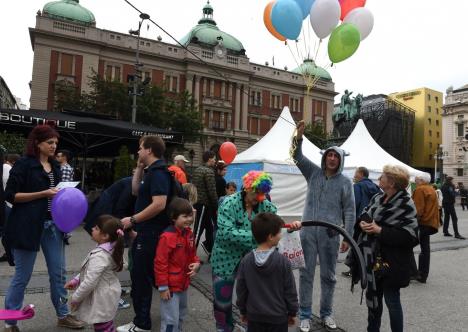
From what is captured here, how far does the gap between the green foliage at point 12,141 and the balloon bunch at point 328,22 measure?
8.98 meters

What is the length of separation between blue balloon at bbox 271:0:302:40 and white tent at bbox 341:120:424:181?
7709 mm

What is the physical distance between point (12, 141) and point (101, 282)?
11407 millimetres

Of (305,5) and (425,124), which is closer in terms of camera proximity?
(305,5)

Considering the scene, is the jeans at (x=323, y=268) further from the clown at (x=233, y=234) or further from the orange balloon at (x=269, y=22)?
the orange balloon at (x=269, y=22)

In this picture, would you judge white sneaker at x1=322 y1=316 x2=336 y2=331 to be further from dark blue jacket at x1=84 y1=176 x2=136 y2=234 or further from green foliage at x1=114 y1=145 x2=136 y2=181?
green foliage at x1=114 y1=145 x2=136 y2=181

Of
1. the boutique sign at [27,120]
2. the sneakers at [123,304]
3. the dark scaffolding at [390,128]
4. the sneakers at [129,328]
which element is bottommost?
the sneakers at [123,304]

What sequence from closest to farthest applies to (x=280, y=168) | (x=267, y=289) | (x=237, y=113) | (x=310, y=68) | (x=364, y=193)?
(x=267, y=289) → (x=364, y=193) → (x=310, y=68) → (x=280, y=168) → (x=237, y=113)

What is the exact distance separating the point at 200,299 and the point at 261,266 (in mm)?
2541

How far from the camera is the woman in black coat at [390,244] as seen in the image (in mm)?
3230

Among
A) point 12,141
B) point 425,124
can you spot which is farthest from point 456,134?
point 12,141

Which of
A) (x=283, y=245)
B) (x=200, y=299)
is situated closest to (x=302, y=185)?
(x=200, y=299)

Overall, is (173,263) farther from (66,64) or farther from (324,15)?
(66,64)

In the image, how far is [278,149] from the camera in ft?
45.9

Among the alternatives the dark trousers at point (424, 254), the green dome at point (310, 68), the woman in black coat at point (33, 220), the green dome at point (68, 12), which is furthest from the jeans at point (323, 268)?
the green dome at point (68, 12)
